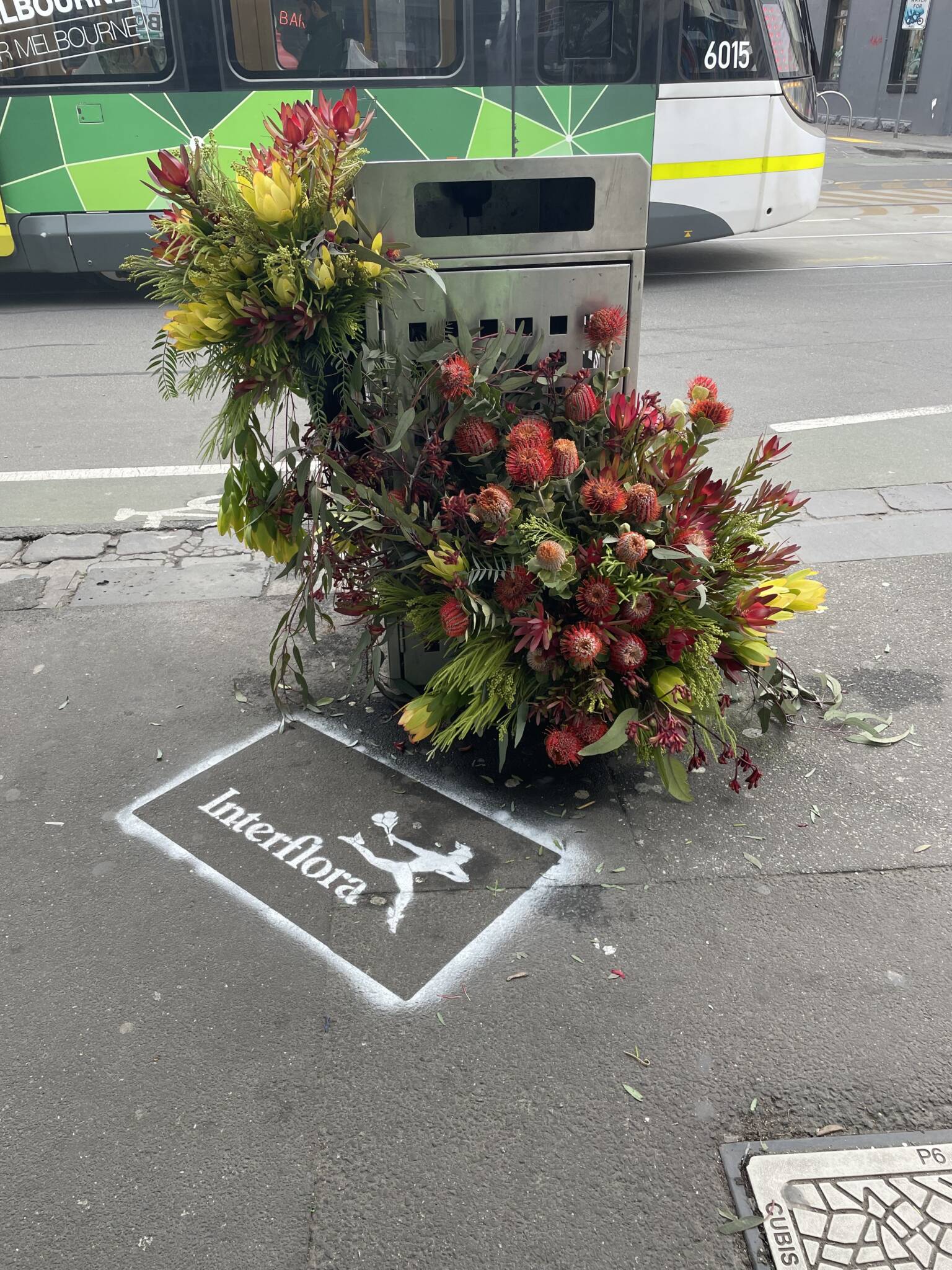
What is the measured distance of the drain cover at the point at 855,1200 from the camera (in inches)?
70.8

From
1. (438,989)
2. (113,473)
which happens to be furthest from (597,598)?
(113,473)

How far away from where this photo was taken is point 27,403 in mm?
6859

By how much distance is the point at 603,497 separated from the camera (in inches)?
107

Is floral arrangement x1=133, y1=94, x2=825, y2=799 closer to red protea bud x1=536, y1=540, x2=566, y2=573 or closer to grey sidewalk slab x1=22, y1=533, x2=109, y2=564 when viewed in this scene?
red protea bud x1=536, y1=540, x2=566, y2=573

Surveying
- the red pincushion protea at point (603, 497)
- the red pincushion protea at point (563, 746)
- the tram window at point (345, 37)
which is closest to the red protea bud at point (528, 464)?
the red pincushion protea at point (603, 497)

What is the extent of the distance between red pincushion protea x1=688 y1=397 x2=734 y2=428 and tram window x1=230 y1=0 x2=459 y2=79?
7066 millimetres

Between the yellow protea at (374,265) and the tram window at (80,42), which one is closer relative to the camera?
the yellow protea at (374,265)

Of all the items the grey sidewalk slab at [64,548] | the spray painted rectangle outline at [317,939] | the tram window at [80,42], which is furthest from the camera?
the tram window at [80,42]

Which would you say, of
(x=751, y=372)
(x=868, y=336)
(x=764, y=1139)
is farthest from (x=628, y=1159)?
(x=868, y=336)

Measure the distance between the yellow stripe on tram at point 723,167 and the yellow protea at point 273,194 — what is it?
7.67 m

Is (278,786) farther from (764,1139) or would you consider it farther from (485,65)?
(485,65)

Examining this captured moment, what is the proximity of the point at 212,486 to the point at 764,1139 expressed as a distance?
4317mm

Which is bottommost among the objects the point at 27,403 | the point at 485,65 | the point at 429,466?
the point at 27,403

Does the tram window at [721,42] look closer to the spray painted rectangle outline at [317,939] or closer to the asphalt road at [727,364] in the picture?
the asphalt road at [727,364]
